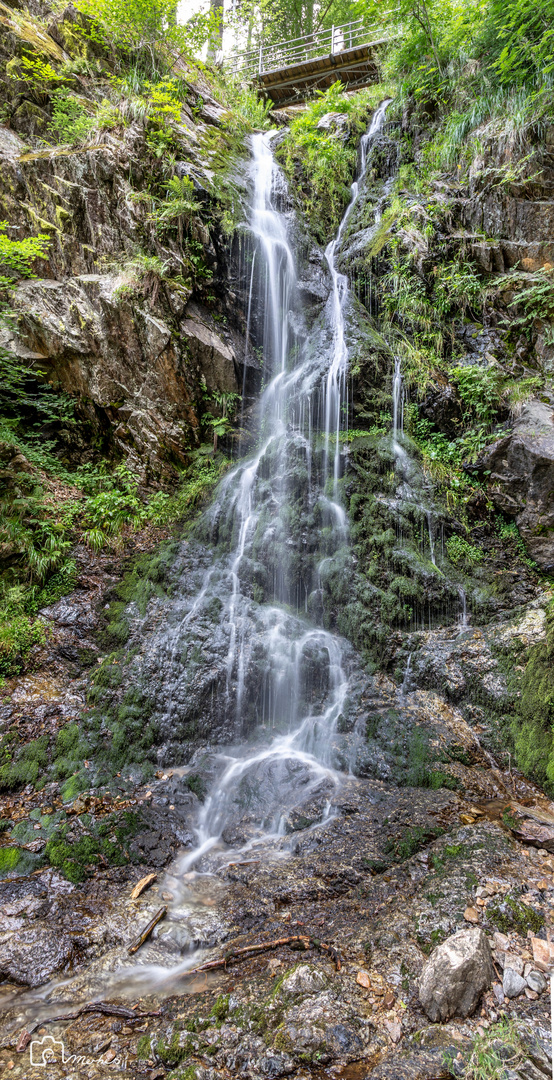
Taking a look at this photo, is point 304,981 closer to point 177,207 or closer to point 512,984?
point 512,984

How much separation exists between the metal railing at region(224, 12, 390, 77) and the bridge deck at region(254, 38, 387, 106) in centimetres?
23

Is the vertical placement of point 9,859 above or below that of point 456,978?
below

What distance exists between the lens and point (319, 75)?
47.0ft

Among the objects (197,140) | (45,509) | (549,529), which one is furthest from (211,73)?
(549,529)

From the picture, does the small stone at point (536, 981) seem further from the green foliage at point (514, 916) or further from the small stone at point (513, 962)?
the green foliage at point (514, 916)

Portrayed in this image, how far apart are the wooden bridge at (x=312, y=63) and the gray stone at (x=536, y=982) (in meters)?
20.1

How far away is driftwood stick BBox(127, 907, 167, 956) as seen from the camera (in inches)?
125

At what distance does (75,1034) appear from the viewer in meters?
2.56

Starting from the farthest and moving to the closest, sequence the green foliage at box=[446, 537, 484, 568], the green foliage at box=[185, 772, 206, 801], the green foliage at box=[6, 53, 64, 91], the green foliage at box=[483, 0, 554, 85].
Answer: the green foliage at box=[6, 53, 64, 91] → the green foliage at box=[483, 0, 554, 85] → the green foliage at box=[446, 537, 484, 568] → the green foliage at box=[185, 772, 206, 801]

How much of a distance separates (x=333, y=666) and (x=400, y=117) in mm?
12392

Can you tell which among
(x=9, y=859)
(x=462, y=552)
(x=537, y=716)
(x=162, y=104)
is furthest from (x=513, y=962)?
(x=162, y=104)

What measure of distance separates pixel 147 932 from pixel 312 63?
21.2 meters

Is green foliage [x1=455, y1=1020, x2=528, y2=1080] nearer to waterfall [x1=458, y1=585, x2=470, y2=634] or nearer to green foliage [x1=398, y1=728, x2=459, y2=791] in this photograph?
green foliage [x1=398, y1=728, x2=459, y2=791]

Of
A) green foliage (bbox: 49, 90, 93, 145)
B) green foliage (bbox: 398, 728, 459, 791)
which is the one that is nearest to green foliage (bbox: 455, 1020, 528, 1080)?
green foliage (bbox: 398, 728, 459, 791)
